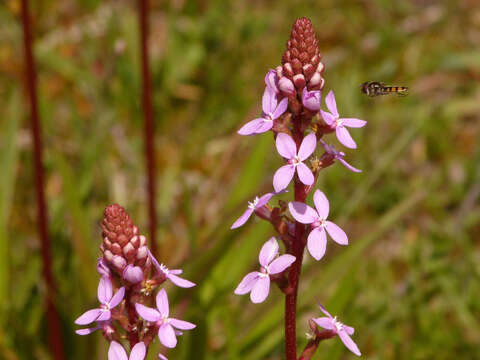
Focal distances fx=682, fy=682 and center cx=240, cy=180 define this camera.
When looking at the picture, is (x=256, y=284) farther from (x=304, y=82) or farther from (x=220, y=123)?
(x=220, y=123)

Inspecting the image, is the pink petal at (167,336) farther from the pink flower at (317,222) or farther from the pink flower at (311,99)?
the pink flower at (311,99)

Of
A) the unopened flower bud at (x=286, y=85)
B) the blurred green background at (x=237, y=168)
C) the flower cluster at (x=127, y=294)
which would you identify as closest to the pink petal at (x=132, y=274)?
the flower cluster at (x=127, y=294)

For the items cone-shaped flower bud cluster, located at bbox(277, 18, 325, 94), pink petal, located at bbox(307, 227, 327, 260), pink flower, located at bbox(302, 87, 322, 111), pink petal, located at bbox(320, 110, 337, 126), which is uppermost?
cone-shaped flower bud cluster, located at bbox(277, 18, 325, 94)

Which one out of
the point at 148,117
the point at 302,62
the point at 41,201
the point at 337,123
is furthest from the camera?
the point at 148,117

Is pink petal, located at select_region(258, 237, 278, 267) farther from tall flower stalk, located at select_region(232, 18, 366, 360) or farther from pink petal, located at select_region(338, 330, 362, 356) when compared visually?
pink petal, located at select_region(338, 330, 362, 356)

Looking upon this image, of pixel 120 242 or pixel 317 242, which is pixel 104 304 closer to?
pixel 120 242

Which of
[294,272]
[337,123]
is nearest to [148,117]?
[337,123]

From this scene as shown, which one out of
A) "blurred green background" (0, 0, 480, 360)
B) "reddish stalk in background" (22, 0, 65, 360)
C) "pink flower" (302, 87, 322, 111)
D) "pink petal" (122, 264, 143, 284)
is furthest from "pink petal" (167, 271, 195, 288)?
"reddish stalk in background" (22, 0, 65, 360)
